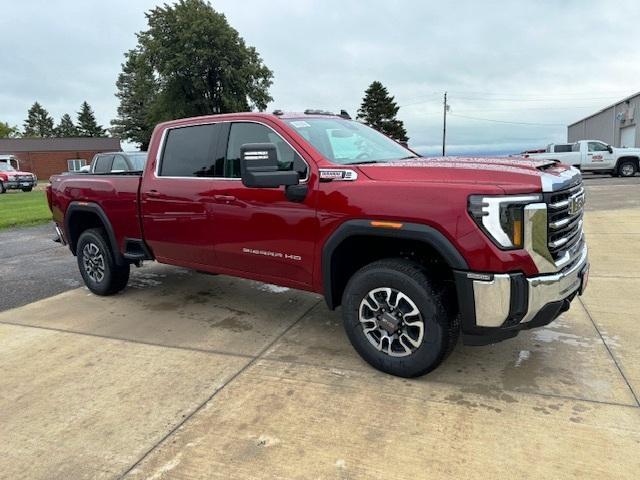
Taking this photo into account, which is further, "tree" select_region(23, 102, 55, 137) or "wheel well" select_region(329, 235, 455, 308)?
"tree" select_region(23, 102, 55, 137)

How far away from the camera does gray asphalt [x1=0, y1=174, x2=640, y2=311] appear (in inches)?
241

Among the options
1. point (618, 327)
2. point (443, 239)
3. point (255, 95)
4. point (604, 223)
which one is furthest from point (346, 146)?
point (255, 95)

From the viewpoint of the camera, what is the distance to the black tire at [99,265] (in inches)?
221

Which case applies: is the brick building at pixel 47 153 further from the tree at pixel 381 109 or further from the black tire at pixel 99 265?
the black tire at pixel 99 265

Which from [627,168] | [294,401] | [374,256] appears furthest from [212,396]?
[627,168]

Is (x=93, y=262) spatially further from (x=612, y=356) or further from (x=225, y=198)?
(x=612, y=356)

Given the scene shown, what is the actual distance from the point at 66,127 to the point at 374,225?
387 feet

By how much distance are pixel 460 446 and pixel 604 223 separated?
8.42 meters

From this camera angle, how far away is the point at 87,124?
99125mm

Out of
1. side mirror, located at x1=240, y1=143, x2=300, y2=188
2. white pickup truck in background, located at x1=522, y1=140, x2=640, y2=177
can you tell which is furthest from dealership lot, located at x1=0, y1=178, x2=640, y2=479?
white pickup truck in background, located at x1=522, y1=140, x2=640, y2=177

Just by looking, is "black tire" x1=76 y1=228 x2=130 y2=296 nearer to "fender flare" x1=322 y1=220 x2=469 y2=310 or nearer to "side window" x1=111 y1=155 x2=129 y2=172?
"fender flare" x1=322 y1=220 x2=469 y2=310

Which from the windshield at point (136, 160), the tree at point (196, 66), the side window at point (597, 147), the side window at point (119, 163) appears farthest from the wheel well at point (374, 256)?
the tree at point (196, 66)

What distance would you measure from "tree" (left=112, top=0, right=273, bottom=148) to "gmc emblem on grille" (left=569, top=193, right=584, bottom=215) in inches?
1676

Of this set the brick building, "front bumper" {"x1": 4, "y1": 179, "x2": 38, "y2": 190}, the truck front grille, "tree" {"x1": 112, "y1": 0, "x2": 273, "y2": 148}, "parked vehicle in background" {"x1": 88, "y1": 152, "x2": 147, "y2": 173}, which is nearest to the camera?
the truck front grille
